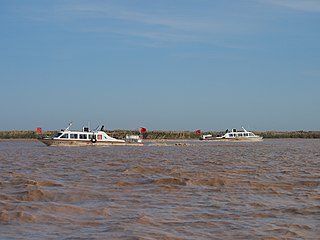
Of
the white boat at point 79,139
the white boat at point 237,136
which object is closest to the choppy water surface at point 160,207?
the white boat at point 79,139

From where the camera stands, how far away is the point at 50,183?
12.9m

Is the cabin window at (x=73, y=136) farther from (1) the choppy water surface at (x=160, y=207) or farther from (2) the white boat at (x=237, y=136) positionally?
(1) the choppy water surface at (x=160, y=207)

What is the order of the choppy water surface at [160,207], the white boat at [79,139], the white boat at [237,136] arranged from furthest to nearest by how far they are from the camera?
the white boat at [237,136] → the white boat at [79,139] → the choppy water surface at [160,207]

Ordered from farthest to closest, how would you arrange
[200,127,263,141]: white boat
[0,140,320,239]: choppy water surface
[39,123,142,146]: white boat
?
[200,127,263,141]: white boat
[39,123,142,146]: white boat
[0,140,320,239]: choppy water surface

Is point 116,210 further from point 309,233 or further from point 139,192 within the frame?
point 309,233

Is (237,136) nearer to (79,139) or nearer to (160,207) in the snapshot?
(79,139)

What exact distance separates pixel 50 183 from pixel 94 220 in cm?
519

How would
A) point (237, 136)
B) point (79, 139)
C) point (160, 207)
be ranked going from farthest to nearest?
point (237, 136) < point (79, 139) < point (160, 207)

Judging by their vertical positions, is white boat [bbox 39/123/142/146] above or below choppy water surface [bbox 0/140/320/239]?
above

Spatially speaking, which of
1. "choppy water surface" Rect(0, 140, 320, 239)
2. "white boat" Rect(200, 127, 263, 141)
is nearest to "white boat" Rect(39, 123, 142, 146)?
"white boat" Rect(200, 127, 263, 141)

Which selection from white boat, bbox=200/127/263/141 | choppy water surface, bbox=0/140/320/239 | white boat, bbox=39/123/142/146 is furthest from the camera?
white boat, bbox=200/127/263/141

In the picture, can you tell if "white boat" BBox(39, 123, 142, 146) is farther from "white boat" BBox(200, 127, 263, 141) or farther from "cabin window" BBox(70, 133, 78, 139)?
"white boat" BBox(200, 127, 263, 141)

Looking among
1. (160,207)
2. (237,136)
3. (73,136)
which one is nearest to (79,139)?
(73,136)

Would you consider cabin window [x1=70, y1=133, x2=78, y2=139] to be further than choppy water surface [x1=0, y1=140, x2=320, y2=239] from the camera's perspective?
Yes
